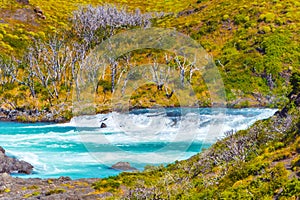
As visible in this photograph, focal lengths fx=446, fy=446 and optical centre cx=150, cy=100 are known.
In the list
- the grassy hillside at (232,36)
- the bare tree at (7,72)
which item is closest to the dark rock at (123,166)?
the grassy hillside at (232,36)

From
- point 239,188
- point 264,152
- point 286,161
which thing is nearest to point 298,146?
point 286,161

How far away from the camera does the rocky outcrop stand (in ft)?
163

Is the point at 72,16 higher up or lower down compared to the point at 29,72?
higher up

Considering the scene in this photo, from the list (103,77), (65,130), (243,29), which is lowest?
(65,130)

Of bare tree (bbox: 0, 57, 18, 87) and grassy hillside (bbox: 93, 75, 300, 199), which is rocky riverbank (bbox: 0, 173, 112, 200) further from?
bare tree (bbox: 0, 57, 18, 87)

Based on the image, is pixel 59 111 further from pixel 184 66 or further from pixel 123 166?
pixel 123 166

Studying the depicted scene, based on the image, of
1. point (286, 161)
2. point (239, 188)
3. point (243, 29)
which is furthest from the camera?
point (243, 29)

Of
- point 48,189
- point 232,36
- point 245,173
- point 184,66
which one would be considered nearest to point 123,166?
point 48,189

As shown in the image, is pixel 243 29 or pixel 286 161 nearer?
pixel 286 161

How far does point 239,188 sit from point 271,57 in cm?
8090

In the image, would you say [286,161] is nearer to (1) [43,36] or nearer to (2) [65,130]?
(2) [65,130]

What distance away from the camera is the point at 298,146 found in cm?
2597

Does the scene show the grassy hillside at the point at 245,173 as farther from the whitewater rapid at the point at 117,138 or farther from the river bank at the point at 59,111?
the river bank at the point at 59,111

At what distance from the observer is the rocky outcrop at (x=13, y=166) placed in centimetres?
4975
